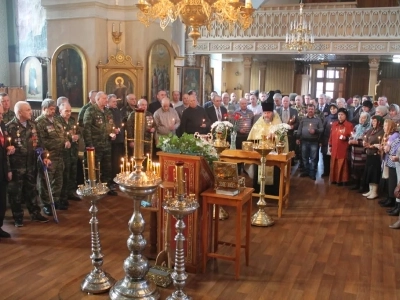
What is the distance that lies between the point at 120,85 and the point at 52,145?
4154 millimetres

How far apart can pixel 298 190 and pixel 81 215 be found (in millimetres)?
4145

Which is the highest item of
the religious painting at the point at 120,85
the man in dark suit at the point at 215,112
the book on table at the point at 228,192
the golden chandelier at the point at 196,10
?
the golden chandelier at the point at 196,10

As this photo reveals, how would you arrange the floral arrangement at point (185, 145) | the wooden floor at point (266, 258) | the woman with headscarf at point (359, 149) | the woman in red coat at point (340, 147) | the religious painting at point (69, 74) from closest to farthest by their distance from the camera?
the wooden floor at point (266, 258), the floral arrangement at point (185, 145), the woman with headscarf at point (359, 149), the woman in red coat at point (340, 147), the religious painting at point (69, 74)

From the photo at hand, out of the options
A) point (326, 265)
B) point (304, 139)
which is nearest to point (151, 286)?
point (326, 265)

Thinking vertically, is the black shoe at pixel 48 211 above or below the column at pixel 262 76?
below

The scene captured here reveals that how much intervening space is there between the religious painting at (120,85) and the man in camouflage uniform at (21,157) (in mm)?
4256

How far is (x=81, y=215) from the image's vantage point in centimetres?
652

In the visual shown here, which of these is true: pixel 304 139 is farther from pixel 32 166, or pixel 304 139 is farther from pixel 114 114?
pixel 32 166

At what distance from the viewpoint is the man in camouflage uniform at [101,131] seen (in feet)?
24.1

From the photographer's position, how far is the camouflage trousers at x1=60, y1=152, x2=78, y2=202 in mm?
6957

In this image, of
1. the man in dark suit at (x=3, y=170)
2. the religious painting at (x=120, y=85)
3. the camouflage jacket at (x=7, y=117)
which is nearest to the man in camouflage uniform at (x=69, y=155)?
the camouflage jacket at (x=7, y=117)

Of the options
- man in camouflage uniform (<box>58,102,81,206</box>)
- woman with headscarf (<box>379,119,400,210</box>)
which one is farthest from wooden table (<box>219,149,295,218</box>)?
man in camouflage uniform (<box>58,102,81,206</box>)

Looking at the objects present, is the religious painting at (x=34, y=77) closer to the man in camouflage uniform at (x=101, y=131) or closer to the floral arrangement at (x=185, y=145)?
the man in camouflage uniform at (x=101, y=131)

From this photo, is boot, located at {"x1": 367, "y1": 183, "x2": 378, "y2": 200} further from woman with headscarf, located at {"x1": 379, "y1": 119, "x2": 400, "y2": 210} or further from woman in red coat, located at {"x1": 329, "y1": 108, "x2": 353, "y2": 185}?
woman in red coat, located at {"x1": 329, "y1": 108, "x2": 353, "y2": 185}
